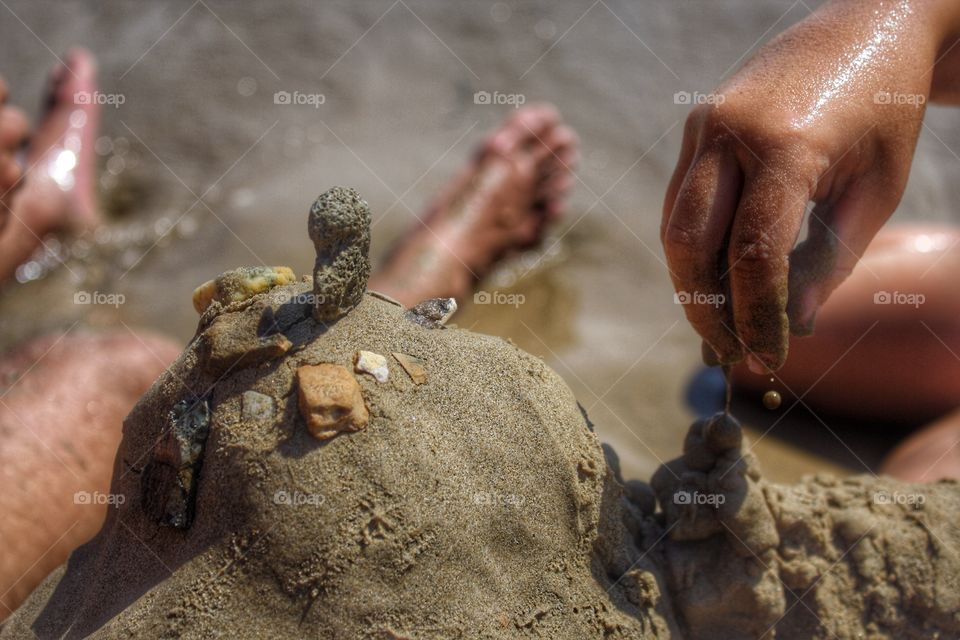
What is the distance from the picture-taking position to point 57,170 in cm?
397

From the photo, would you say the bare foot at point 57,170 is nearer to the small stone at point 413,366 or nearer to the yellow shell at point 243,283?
the yellow shell at point 243,283

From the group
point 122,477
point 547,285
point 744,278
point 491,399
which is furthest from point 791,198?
point 547,285

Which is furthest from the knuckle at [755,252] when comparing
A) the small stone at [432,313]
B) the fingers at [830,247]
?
the small stone at [432,313]

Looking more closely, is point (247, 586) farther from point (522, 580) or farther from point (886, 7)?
point (886, 7)

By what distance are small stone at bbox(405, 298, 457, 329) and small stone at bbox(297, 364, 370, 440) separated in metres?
0.25

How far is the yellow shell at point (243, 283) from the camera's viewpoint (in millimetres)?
1617

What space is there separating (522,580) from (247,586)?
1.63 feet

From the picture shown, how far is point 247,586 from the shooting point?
1.42 m

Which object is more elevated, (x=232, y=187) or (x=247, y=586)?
(x=232, y=187)

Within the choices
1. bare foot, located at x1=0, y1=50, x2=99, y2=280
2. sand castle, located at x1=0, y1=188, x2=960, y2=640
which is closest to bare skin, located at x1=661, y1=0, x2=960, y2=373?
sand castle, located at x1=0, y1=188, x2=960, y2=640

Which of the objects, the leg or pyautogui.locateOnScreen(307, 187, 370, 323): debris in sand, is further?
the leg

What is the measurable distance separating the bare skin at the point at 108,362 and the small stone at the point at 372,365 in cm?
126

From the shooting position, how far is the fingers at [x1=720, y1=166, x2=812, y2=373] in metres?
1.54

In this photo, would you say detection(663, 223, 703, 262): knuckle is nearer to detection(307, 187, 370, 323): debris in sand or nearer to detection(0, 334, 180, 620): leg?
detection(307, 187, 370, 323): debris in sand
